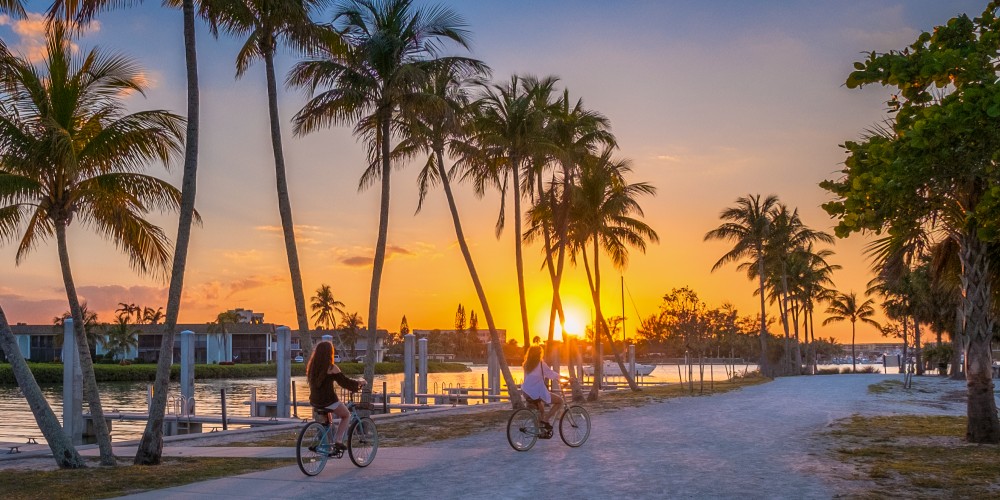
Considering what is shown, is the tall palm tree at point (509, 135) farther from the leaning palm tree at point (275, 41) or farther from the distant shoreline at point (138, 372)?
the distant shoreline at point (138, 372)

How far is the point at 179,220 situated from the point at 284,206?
5977 mm

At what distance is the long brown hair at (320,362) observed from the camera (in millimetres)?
12742

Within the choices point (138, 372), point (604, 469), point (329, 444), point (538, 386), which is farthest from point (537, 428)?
point (138, 372)

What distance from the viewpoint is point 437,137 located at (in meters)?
27.3

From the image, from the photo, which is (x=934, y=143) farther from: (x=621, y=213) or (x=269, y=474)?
(x=621, y=213)

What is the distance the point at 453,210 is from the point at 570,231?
1085 centimetres

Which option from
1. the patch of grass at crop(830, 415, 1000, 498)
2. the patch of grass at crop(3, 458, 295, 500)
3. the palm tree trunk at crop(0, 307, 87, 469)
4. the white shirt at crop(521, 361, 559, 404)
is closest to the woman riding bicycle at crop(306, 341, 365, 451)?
the patch of grass at crop(3, 458, 295, 500)

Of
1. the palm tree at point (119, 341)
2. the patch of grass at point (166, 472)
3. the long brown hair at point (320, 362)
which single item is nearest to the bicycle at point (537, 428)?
the patch of grass at point (166, 472)

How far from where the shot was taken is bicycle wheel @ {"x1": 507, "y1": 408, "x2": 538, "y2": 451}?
50.9ft

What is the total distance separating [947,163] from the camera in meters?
13.8

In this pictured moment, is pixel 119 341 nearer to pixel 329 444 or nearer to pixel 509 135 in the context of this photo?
pixel 509 135

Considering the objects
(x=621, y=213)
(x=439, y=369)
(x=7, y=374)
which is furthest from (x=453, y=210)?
(x=439, y=369)

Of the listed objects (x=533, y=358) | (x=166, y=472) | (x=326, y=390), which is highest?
(x=533, y=358)

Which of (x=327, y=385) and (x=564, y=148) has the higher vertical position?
(x=564, y=148)
